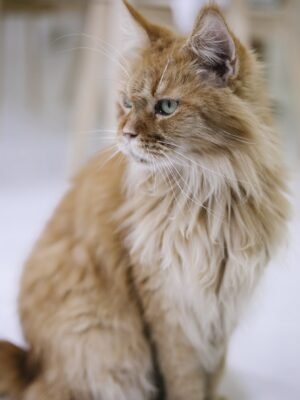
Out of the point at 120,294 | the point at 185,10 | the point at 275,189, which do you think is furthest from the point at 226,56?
the point at 185,10

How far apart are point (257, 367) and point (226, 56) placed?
0.81m

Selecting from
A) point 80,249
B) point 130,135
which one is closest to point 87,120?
point 80,249

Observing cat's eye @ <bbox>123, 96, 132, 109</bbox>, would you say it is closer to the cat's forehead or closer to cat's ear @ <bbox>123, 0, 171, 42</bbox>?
the cat's forehead

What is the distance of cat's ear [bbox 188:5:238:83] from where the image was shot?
92 centimetres

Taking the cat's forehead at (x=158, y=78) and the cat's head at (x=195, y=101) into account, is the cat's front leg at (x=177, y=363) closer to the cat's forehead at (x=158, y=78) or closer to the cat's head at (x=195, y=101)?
the cat's head at (x=195, y=101)

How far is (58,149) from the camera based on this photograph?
352 centimetres

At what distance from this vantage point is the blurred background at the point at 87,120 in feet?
4.47

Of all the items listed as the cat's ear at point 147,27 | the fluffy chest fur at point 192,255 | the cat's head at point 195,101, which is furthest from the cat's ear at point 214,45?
the fluffy chest fur at point 192,255

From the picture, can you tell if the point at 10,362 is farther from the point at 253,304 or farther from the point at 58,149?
the point at 58,149

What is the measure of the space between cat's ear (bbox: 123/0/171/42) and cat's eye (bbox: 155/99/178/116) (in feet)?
0.55

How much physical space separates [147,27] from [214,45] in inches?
7.2

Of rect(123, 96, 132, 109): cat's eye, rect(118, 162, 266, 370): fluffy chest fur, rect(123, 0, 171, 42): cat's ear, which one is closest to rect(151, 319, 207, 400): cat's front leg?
rect(118, 162, 266, 370): fluffy chest fur

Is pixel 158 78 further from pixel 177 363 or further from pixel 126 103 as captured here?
pixel 177 363

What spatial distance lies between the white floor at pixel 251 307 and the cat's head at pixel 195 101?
1.13ft
